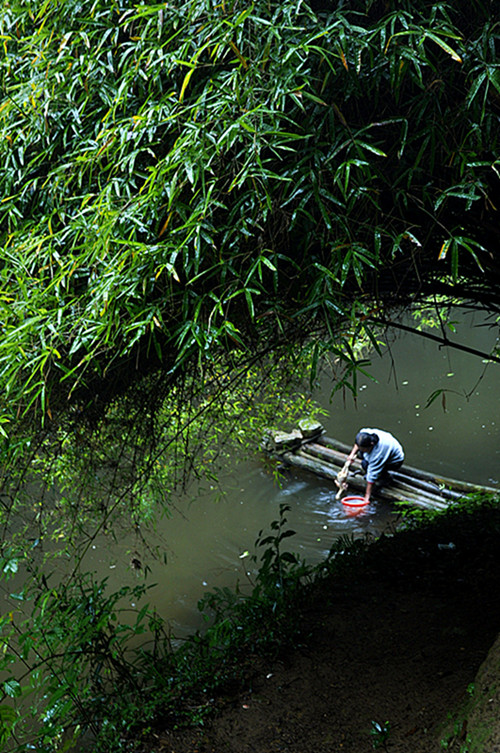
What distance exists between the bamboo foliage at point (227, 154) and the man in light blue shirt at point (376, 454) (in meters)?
4.95

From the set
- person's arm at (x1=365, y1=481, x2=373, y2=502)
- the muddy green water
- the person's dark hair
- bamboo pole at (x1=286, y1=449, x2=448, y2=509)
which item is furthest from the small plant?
person's arm at (x1=365, y1=481, x2=373, y2=502)

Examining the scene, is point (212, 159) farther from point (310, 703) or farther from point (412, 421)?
point (412, 421)

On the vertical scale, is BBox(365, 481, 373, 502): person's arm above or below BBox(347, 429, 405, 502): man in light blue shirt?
below

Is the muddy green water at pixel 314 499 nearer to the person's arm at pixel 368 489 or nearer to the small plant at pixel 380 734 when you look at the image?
the person's arm at pixel 368 489

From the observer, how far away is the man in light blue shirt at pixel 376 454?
22.9ft

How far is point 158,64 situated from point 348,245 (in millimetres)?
820

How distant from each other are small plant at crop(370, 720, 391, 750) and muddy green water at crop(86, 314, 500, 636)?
1.97m

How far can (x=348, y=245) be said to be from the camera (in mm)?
1792

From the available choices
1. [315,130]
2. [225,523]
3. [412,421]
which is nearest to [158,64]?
[315,130]

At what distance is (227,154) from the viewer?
1.91m

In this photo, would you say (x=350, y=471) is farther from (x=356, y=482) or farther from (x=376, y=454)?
(x=376, y=454)

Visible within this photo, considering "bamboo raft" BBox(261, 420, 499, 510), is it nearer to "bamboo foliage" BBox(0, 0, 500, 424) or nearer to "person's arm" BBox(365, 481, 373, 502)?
"person's arm" BBox(365, 481, 373, 502)

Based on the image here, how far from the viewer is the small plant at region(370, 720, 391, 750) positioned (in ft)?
7.10

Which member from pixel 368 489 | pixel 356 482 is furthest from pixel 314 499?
pixel 368 489
